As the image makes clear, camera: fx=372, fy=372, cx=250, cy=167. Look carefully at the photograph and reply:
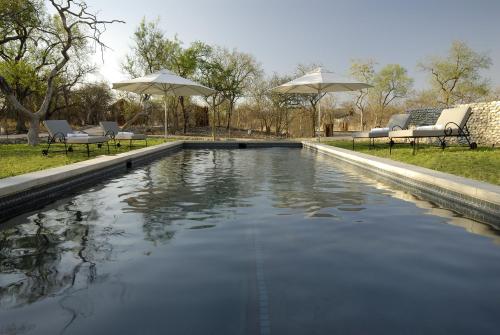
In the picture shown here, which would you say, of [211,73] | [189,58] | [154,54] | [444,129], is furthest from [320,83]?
[211,73]

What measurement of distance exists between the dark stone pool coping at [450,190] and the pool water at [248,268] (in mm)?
268

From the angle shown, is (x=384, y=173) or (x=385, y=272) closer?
(x=385, y=272)

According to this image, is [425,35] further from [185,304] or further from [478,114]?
[185,304]

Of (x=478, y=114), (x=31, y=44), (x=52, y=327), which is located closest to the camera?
(x=52, y=327)

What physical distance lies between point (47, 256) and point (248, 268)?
1.69 m

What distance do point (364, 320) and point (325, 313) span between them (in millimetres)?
215

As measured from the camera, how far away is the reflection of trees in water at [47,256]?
2490 mm

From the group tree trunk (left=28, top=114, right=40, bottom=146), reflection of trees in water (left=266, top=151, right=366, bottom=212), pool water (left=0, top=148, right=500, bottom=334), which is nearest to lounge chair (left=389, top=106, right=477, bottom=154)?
reflection of trees in water (left=266, top=151, right=366, bottom=212)

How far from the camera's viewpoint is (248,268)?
281 cm

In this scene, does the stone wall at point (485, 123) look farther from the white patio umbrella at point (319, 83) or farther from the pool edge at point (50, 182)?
the pool edge at point (50, 182)

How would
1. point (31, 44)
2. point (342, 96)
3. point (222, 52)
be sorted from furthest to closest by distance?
point (342, 96) → point (222, 52) → point (31, 44)

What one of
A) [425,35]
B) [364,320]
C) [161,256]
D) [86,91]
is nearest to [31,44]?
[86,91]

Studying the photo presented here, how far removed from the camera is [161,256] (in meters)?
3.09

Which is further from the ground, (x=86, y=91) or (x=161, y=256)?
(x=86, y=91)
